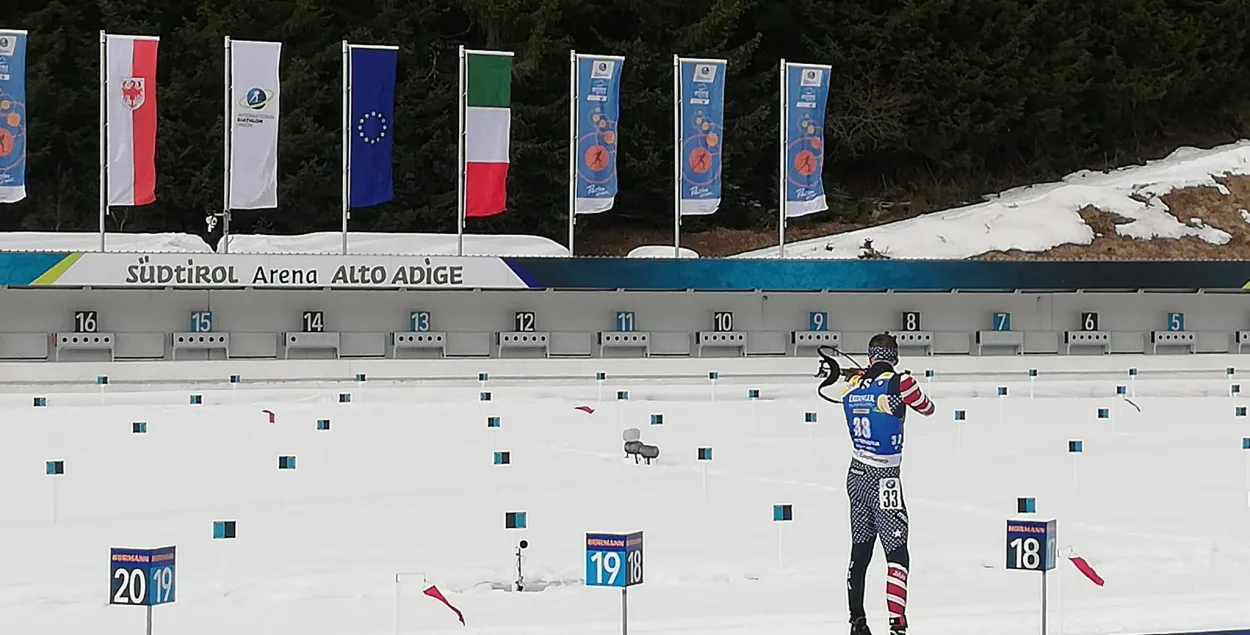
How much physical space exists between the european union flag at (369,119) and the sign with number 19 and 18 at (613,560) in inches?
799

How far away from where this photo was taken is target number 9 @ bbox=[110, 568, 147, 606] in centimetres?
755

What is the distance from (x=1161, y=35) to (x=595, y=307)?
2673 centimetres

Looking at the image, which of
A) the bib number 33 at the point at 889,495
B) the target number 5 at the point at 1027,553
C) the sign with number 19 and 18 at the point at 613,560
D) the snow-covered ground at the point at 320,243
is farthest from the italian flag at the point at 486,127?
the sign with number 19 and 18 at the point at 613,560

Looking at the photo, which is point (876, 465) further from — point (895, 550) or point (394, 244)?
point (394, 244)

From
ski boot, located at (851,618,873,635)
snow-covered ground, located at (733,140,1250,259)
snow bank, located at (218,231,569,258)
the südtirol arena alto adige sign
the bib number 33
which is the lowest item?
ski boot, located at (851,618,873,635)

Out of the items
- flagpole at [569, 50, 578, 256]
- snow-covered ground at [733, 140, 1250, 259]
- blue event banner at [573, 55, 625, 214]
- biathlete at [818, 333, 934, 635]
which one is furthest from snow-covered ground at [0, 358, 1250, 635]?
snow-covered ground at [733, 140, 1250, 259]

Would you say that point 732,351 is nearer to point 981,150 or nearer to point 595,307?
point 595,307

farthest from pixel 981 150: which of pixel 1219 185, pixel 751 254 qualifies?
pixel 751 254

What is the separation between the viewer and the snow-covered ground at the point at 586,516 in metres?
9.16

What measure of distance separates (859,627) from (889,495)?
0.70 meters

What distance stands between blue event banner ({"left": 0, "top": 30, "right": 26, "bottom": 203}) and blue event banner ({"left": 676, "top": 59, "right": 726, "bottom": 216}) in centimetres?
1054

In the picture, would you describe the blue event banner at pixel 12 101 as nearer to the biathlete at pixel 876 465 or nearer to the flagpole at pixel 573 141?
the flagpole at pixel 573 141

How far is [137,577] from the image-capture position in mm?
7562

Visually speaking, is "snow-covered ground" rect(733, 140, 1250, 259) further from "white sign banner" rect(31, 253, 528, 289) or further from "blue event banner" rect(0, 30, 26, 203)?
"blue event banner" rect(0, 30, 26, 203)
